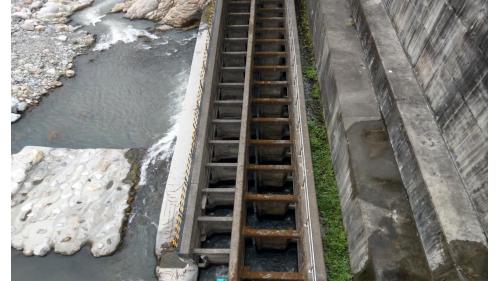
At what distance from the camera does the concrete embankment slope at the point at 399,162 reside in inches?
279

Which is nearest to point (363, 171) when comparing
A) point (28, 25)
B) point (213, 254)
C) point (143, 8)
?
point (213, 254)

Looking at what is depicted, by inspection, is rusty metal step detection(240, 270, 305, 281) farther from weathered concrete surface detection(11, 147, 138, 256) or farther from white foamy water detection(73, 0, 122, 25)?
white foamy water detection(73, 0, 122, 25)

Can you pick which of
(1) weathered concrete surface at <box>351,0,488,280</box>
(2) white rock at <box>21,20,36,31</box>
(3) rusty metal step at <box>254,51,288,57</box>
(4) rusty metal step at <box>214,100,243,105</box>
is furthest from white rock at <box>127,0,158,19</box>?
(1) weathered concrete surface at <box>351,0,488,280</box>

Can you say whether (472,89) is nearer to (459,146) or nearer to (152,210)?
(459,146)

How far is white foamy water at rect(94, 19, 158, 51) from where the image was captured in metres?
21.5

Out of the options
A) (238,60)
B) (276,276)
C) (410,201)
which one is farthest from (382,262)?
(238,60)

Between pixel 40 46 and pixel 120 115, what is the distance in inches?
335

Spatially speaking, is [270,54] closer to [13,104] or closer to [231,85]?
[231,85]

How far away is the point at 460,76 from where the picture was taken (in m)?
7.77

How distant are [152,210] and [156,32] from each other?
1333 cm

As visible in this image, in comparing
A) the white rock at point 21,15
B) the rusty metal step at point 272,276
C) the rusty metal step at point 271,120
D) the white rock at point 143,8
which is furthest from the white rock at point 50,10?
the rusty metal step at point 272,276

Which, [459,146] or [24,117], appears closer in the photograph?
[459,146]

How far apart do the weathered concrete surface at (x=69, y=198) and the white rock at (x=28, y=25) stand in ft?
36.2

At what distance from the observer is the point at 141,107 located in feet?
57.6
